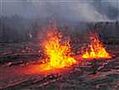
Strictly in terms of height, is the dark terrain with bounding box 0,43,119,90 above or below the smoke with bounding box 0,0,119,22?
below

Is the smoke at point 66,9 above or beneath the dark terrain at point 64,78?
above

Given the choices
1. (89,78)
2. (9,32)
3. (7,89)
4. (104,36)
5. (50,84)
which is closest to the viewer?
(7,89)

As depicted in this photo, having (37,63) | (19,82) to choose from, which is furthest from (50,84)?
(37,63)

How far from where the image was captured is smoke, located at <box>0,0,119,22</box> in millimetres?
42562

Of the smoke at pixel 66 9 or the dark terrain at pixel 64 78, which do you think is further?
the smoke at pixel 66 9

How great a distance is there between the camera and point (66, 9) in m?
45.2

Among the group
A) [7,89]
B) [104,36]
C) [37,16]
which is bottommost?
[7,89]

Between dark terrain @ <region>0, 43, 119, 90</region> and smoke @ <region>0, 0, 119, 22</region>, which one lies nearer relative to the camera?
dark terrain @ <region>0, 43, 119, 90</region>

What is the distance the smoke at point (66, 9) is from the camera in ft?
140

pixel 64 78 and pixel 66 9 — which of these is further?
pixel 66 9

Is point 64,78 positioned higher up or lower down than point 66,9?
lower down

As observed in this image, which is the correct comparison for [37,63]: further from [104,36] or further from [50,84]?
[104,36]

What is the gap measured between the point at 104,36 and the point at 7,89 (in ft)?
96.6

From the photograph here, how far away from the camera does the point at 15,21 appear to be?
48688 mm
